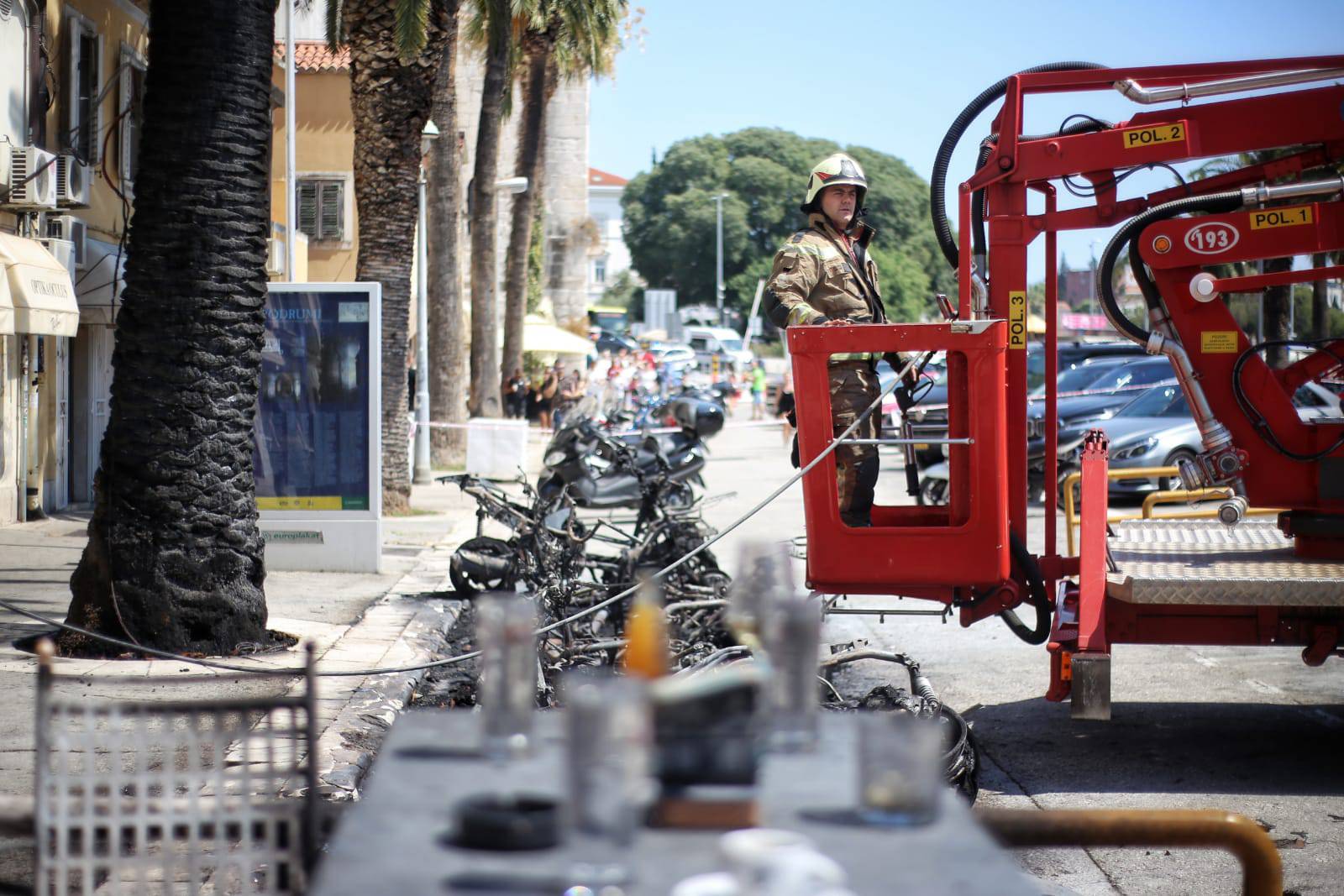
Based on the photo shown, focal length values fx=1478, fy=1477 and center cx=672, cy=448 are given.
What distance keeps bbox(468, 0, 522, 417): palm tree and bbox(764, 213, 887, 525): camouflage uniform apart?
668 inches

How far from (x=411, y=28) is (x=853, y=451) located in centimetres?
1037

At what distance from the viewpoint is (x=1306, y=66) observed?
697cm

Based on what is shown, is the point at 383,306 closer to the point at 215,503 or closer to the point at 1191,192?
the point at 215,503

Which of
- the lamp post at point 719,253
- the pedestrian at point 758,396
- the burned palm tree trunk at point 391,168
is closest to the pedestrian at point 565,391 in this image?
the pedestrian at point 758,396

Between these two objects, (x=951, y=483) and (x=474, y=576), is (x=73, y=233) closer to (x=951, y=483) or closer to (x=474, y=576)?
(x=474, y=576)

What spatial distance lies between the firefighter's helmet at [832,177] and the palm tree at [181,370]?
10.4ft

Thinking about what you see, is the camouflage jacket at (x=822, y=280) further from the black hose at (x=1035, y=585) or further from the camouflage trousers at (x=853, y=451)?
the black hose at (x=1035, y=585)

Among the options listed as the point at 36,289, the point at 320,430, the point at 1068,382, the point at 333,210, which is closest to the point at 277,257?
the point at 333,210

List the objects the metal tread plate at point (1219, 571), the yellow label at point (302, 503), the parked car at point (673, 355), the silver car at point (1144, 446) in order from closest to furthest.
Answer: the metal tread plate at point (1219, 571), the yellow label at point (302, 503), the silver car at point (1144, 446), the parked car at point (673, 355)

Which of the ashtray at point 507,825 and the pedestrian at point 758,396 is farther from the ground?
the pedestrian at point 758,396

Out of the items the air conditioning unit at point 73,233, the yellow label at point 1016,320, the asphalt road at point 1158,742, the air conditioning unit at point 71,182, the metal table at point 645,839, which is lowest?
the asphalt road at point 1158,742

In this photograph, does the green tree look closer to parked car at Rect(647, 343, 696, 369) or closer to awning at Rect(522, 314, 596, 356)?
parked car at Rect(647, 343, 696, 369)

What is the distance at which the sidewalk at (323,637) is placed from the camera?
576cm

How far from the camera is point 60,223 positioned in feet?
54.7
